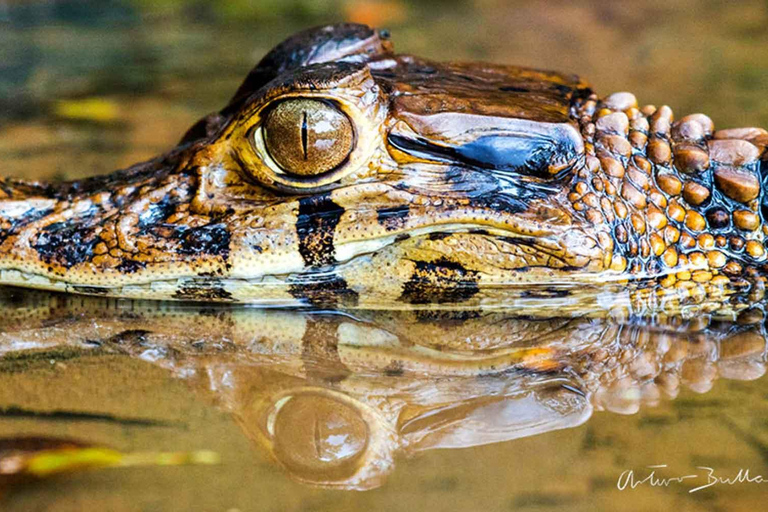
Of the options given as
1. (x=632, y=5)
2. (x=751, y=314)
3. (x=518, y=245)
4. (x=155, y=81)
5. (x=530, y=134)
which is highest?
(x=632, y=5)

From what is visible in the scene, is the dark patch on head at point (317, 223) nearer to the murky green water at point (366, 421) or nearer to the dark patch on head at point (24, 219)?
the murky green water at point (366, 421)

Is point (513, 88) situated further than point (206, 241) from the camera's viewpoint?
Yes

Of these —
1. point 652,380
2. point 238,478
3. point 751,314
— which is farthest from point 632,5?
point 238,478

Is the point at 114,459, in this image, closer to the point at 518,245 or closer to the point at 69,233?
the point at 69,233

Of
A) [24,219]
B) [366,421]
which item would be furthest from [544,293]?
[24,219]

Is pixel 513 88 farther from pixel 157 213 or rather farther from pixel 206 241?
pixel 157 213

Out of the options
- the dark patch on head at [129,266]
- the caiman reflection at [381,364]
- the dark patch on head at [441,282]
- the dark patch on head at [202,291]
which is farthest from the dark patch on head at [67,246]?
the dark patch on head at [441,282]
